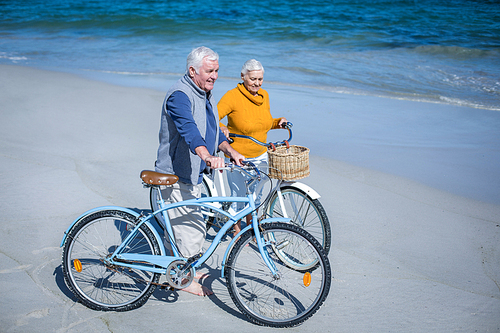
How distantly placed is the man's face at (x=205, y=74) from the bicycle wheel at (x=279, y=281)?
3.58 feet

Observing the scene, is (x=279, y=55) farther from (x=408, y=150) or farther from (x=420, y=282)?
(x=420, y=282)

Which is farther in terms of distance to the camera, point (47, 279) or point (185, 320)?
point (47, 279)

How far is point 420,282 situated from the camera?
363cm

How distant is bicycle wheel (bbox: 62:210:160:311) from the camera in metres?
3.05

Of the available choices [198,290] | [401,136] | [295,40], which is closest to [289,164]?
[198,290]

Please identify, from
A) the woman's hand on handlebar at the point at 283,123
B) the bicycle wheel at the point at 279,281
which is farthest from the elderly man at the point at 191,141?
the woman's hand on handlebar at the point at 283,123

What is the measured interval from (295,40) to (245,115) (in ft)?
52.2

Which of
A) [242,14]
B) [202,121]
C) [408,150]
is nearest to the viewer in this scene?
[202,121]

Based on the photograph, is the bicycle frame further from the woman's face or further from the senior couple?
the woman's face

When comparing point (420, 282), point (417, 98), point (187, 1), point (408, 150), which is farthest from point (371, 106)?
point (187, 1)

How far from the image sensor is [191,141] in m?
2.78

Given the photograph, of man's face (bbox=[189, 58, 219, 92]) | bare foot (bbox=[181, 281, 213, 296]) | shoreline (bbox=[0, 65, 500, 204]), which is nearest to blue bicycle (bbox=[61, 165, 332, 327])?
bare foot (bbox=[181, 281, 213, 296])

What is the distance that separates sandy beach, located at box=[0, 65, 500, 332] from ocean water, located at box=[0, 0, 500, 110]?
14.5 ft

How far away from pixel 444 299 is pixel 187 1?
3214 centimetres
